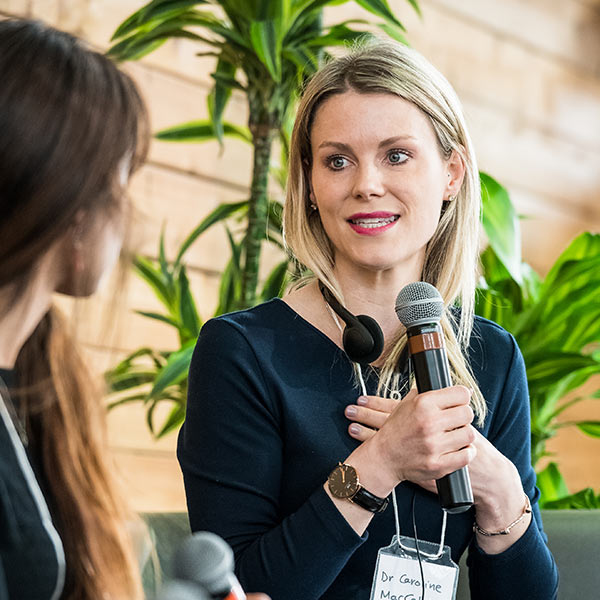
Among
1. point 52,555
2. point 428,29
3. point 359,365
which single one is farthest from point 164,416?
point 52,555

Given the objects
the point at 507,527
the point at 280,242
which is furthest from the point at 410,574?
the point at 280,242

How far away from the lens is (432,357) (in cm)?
124

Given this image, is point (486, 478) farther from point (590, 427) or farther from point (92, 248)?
point (590, 427)

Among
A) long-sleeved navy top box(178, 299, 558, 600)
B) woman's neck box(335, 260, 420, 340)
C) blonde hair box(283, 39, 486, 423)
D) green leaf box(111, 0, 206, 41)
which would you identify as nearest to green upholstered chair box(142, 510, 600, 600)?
long-sleeved navy top box(178, 299, 558, 600)

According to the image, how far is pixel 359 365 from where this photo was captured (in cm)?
156

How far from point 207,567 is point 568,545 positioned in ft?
3.93

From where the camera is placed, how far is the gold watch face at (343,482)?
1.34 meters

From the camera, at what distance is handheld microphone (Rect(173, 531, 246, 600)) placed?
772 millimetres

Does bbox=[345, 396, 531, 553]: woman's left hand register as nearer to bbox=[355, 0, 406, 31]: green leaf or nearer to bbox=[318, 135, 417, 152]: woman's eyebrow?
bbox=[318, 135, 417, 152]: woman's eyebrow

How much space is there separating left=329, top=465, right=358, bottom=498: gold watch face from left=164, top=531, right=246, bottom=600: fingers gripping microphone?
54 centimetres

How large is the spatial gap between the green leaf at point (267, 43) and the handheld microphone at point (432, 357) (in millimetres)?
969

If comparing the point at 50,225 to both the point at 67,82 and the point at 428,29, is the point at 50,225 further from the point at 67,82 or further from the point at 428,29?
the point at 428,29

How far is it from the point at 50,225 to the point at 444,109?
2.93 ft

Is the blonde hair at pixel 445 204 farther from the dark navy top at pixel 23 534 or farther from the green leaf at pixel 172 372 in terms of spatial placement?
the dark navy top at pixel 23 534
